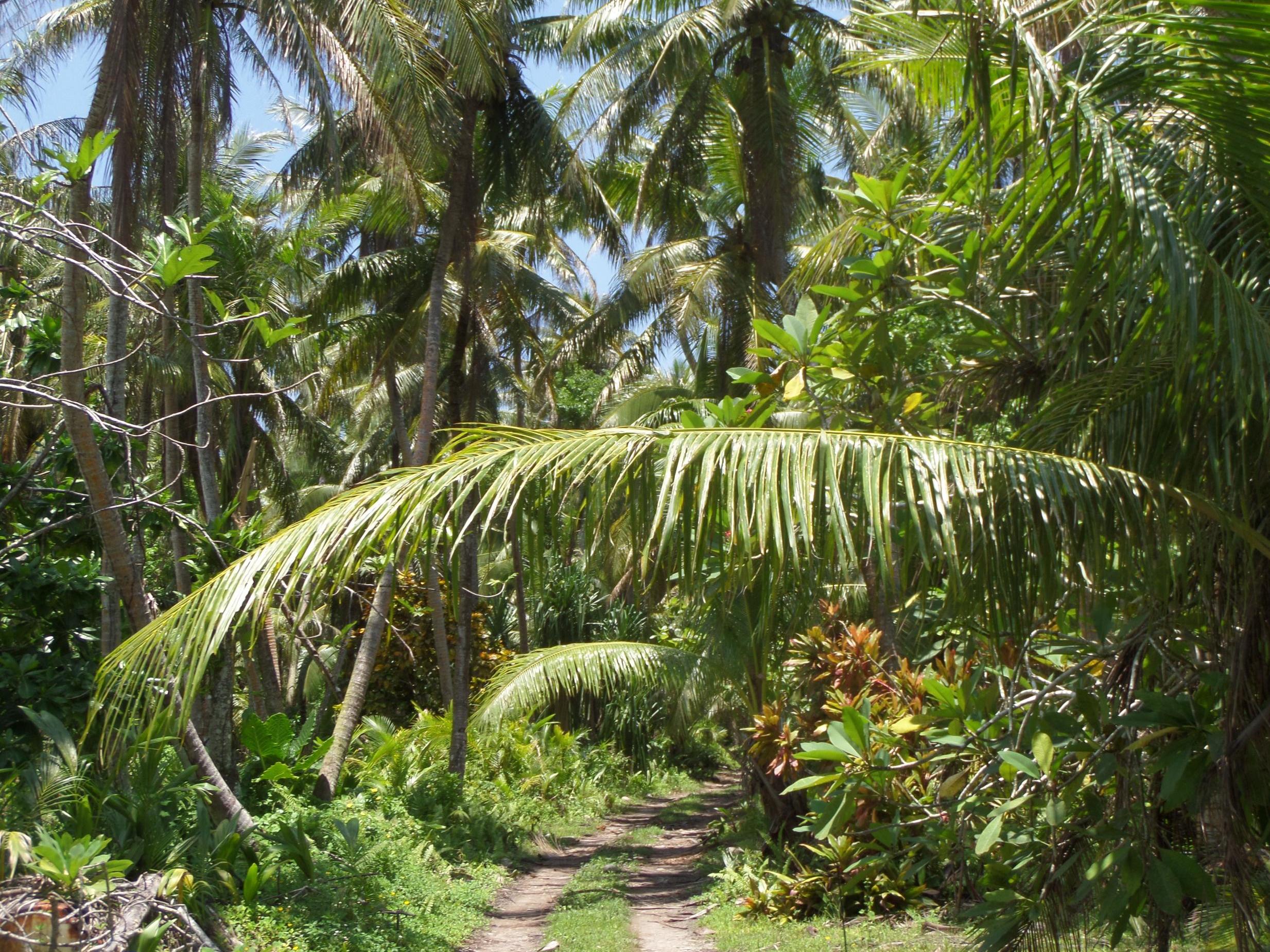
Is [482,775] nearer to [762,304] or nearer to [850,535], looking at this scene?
[762,304]

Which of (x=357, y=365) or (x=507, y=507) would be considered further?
(x=357, y=365)

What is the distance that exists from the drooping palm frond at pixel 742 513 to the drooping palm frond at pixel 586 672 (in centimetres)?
822

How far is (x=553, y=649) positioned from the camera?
12.4m

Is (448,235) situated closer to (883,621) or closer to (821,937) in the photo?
(883,621)

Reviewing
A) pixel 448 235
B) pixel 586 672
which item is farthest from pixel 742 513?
pixel 448 235

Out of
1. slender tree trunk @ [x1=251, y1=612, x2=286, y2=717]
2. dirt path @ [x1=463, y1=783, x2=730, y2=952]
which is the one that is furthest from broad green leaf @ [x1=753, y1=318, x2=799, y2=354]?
slender tree trunk @ [x1=251, y1=612, x2=286, y2=717]

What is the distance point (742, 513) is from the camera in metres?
3.04

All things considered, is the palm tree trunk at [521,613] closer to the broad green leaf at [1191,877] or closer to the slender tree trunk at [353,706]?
the slender tree trunk at [353,706]

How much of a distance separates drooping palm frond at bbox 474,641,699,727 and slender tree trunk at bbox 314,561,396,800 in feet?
4.69

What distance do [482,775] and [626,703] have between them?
17.0 ft

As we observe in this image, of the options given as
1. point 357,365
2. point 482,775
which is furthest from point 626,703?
point 357,365

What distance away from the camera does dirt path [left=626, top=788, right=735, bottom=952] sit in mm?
9219

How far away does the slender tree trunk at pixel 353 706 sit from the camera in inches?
412

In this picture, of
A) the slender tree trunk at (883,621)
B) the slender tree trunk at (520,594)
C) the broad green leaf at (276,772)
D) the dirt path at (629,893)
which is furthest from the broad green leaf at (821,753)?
the slender tree trunk at (520,594)
